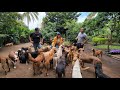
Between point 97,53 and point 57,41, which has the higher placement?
point 57,41

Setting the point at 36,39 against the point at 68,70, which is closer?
the point at 68,70

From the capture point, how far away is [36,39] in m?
5.38

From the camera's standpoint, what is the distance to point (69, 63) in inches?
201

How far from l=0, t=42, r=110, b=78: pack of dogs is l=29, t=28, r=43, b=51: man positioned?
15 centimetres

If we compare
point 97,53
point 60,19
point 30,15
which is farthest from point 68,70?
point 30,15

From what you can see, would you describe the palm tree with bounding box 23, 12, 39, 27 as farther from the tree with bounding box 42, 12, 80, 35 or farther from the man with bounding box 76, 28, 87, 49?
the man with bounding box 76, 28, 87, 49

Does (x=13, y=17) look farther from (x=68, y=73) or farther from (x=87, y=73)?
(x=87, y=73)

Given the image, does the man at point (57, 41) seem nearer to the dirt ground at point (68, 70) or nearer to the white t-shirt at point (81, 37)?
the white t-shirt at point (81, 37)

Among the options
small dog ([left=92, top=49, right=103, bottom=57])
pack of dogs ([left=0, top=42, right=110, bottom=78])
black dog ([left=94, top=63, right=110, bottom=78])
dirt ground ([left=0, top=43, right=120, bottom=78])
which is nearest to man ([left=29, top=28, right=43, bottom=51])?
pack of dogs ([left=0, top=42, right=110, bottom=78])

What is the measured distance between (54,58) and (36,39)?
0.70m

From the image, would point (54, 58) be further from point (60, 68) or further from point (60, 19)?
point (60, 19)

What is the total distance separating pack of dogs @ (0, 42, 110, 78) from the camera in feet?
16.0
